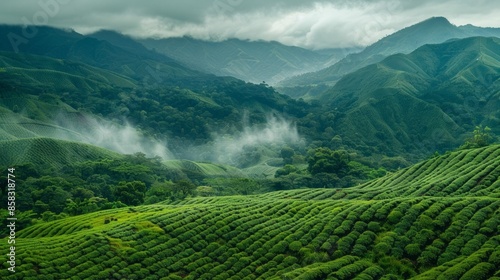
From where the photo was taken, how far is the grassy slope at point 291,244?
48.0 m

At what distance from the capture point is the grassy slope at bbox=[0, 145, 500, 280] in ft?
157

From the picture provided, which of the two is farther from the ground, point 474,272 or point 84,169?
point 84,169

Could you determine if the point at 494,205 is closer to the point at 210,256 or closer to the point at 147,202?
the point at 210,256

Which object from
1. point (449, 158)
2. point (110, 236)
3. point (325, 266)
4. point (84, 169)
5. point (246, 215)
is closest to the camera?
point (325, 266)

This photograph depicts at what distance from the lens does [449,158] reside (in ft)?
330

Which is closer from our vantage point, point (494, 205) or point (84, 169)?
point (494, 205)

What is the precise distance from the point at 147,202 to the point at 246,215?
56.2m

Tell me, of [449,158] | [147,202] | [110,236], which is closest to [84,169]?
[147,202]

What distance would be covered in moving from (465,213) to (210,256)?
104 ft

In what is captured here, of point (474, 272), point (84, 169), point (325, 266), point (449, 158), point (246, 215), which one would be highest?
point (84, 169)

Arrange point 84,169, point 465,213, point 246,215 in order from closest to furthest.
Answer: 1. point 465,213
2. point 246,215
3. point 84,169

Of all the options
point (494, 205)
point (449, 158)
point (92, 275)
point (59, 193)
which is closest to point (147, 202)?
point (59, 193)

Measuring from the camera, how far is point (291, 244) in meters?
55.5

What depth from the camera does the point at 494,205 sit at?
54562 mm
